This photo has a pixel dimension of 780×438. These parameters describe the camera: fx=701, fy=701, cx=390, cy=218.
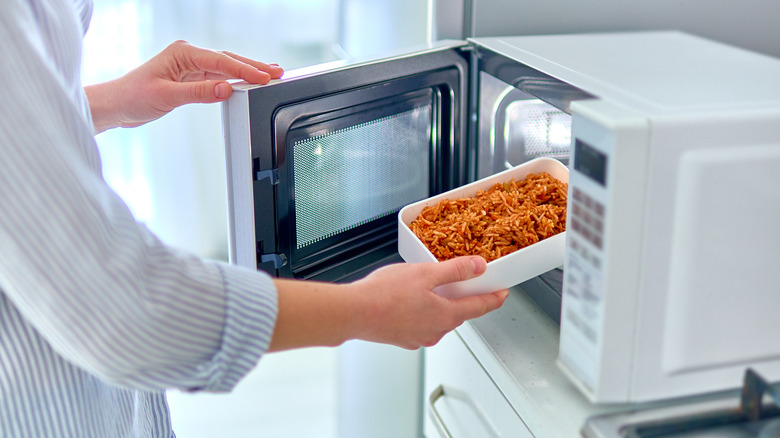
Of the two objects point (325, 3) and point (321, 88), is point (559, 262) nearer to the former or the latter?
point (321, 88)

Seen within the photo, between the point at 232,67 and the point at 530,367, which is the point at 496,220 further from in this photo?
the point at 232,67

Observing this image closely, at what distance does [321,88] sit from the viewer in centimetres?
85

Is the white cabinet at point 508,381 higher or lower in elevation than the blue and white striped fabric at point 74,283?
lower

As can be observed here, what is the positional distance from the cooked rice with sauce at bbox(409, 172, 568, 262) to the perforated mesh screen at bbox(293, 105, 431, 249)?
4.3 inches

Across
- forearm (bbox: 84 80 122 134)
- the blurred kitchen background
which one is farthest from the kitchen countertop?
the blurred kitchen background

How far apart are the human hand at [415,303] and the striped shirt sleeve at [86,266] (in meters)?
0.13

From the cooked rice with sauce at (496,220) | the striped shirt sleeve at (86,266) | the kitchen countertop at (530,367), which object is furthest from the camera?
the cooked rice with sauce at (496,220)

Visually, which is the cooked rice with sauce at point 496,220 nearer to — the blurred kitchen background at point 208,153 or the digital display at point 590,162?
the digital display at point 590,162

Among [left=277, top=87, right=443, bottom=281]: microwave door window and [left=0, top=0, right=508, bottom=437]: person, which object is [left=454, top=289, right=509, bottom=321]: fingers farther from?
[left=277, top=87, right=443, bottom=281]: microwave door window

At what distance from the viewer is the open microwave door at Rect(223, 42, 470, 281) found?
821 millimetres

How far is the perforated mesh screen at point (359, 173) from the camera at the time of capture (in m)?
0.91

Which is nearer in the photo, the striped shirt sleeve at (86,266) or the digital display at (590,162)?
the striped shirt sleeve at (86,266)

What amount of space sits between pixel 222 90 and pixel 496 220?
1.18 feet

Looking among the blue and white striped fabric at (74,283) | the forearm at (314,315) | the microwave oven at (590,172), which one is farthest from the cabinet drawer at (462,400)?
the blue and white striped fabric at (74,283)
